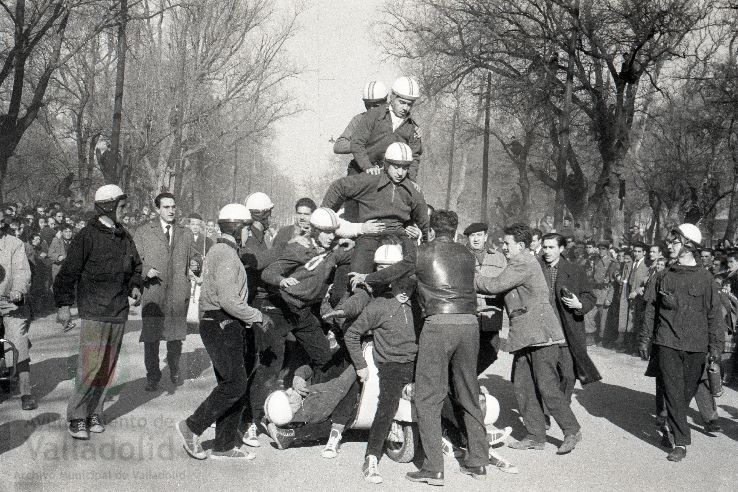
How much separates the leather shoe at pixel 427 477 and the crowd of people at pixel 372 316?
0.02m

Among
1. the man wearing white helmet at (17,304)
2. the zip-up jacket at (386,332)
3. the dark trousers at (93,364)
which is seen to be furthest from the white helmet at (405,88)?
the man wearing white helmet at (17,304)

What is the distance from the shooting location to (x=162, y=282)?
843 centimetres

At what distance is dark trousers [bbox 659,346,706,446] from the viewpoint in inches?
261

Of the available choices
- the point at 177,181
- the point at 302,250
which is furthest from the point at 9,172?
the point at 302,250

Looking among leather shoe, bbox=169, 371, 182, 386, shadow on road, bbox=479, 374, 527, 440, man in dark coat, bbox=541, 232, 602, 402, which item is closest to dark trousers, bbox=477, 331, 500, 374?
man in dark coat, bbox=541, 232, 602, 402

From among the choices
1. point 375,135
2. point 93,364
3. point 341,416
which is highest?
point 375,135

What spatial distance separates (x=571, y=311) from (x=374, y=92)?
3043 millimetres

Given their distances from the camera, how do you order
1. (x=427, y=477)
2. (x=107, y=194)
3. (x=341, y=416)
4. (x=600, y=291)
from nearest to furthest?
1. (x=427, y=477)
2. (x=341, y=416)
3. (x=107, y=194)
4. (x=600, y=291)

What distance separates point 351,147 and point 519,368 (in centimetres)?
275

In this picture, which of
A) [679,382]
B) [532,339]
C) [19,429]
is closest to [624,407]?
[679,382]

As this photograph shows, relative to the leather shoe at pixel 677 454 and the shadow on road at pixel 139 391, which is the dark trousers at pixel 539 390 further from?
Result: the shadow on road at pixel 139 391

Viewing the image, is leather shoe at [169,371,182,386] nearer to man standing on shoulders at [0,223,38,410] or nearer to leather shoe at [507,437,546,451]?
man standing on shoulders at [0,223,38,410]

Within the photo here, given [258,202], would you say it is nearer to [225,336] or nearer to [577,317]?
[225,336]

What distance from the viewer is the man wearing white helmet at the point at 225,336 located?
19.1 feet
